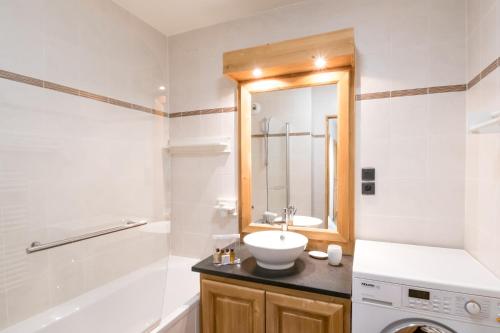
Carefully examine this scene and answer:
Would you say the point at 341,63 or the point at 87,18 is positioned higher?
the point at 87,18

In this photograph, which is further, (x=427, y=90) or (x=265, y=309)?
(x=427, y=90)

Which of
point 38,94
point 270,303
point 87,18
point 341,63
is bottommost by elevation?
point 270,303

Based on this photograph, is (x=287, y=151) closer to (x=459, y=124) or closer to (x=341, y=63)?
(x=341, y=63)

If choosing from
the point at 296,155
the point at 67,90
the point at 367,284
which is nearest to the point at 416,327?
the point at 367,284

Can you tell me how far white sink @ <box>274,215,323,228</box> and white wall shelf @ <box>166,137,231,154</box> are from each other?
2.52 ft

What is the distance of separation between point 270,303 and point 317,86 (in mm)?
1423

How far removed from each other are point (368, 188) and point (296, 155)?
528 millimetres

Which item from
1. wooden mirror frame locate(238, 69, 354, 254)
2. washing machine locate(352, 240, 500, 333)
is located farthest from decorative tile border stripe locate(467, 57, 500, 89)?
washing machine locate(352, 240, 500, 333)

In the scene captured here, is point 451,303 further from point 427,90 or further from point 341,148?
point 427,90

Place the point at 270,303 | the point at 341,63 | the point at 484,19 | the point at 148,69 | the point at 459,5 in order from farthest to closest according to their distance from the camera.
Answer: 1. the point at 148,69
2. the point at 341,63
3. the point at 459,5
4. the point at 270,303
5. the point at 484,19

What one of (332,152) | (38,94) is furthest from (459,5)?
(38,94)

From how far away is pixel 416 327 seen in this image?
3.75ft

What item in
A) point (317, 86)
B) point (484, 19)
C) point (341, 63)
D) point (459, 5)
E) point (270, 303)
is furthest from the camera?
point (317, 86)

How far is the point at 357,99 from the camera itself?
1734 millimetres
